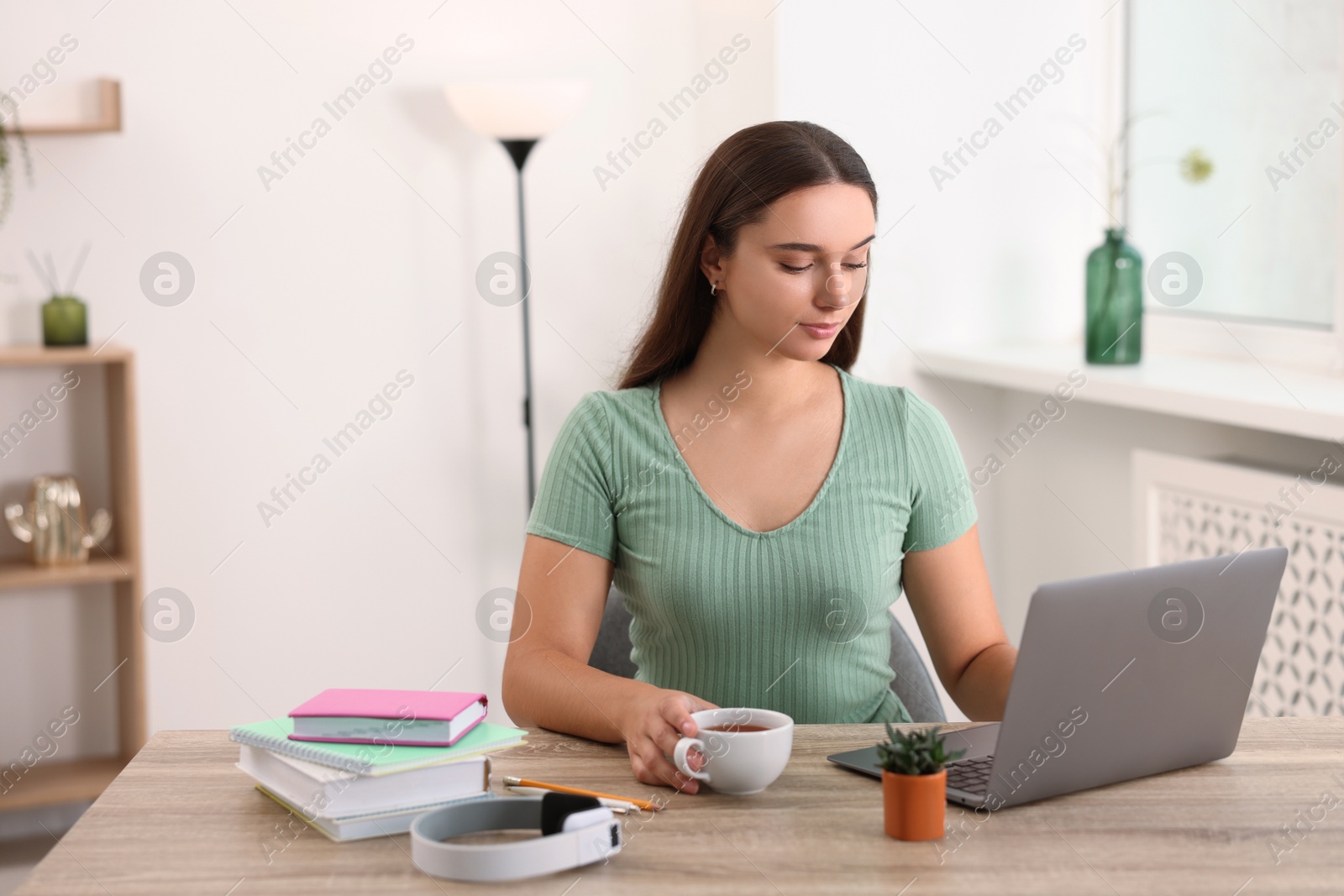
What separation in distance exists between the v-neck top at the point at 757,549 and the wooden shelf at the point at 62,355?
135cm

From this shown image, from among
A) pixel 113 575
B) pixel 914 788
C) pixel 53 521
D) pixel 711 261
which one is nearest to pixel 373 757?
pixel 914 788

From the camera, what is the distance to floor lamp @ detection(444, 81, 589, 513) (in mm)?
2717

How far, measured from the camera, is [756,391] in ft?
5.36

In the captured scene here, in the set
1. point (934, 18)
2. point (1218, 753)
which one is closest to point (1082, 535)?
point (934, 18)

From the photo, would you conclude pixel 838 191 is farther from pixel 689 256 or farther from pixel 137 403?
pixel 137 403

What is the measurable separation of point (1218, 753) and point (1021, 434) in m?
1.83

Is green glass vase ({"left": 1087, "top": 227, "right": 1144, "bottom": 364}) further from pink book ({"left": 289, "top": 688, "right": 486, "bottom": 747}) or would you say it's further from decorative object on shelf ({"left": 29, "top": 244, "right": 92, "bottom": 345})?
decorative object on shelf ({"left": 29, "top": 244, "right": 92, "bottom": 345})

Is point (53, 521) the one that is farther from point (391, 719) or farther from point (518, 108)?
point (391, 719)

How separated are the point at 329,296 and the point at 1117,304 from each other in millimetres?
1678

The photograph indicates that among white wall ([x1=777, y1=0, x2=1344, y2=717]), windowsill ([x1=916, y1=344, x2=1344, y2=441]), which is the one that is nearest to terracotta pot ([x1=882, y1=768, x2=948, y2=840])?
windowsill ([x1=916, y1=344, x2=1344, y2=441])

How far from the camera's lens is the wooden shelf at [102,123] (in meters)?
2.54

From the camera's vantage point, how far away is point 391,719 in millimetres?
1106

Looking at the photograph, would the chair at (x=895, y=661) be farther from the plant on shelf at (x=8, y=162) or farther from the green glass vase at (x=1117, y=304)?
the plant on shelf at (x=8, y=162)

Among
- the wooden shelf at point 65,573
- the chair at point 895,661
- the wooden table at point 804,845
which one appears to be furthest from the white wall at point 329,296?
the wooden table at point 804,845
